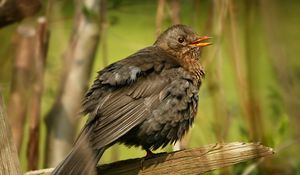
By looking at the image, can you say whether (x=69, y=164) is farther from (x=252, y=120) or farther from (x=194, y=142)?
(x=194, y=142)

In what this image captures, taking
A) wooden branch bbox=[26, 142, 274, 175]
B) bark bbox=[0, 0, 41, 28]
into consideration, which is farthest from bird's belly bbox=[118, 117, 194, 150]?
bark bbox=[0, 0, 41, 28]

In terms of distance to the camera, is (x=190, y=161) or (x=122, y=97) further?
(x=122, y=97)

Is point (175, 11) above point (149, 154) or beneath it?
above

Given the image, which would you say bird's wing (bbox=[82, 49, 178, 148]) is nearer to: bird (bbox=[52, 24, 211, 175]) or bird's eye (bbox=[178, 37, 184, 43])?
bird (bbox=[52, 24, 211, 175])

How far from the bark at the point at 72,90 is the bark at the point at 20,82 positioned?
30 centimetres

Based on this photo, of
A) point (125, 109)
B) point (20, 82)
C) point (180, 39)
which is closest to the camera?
point (125, 109)

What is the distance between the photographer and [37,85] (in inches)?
160

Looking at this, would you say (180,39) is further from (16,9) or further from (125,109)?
(16,9)

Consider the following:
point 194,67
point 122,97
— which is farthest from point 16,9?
point 194,67

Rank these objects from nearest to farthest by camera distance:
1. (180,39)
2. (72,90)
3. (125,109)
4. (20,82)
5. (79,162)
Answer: (79,162) < (125,109) < (180,39) < (20,82) < (72,90)

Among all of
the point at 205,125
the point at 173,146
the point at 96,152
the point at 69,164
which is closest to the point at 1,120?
the point at 69,164

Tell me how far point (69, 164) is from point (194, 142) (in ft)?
7.76

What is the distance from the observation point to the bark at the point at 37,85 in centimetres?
393

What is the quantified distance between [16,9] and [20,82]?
95 cm
